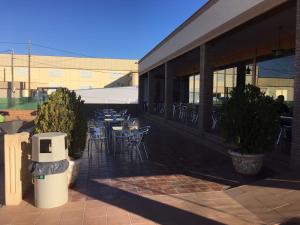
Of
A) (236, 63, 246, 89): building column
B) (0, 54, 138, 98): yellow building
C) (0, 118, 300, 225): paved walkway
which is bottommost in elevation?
(0, 118, 300, 225): paved walkway

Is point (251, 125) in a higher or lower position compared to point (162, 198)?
higher

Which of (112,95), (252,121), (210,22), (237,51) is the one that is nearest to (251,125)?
(252,121)

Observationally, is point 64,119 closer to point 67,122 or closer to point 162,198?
point 67,122

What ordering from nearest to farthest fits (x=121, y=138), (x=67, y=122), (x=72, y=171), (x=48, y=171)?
(x=48, y=171) < (x=72, y=171) < (x=67, y=122) < (x=121, y=138)

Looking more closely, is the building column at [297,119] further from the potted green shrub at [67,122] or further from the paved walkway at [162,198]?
the potted green shrub at [67,122]

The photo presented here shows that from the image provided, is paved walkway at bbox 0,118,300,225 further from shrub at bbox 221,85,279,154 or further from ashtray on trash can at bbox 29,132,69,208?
shrub at bbox 221,85,279,154

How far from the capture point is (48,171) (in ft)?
15.7

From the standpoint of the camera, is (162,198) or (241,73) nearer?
(162,198)

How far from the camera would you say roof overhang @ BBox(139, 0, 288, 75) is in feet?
24.6

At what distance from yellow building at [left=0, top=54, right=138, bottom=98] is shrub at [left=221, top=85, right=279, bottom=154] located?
148ft

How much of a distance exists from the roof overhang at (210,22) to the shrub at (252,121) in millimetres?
1849

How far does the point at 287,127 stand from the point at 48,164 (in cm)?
601

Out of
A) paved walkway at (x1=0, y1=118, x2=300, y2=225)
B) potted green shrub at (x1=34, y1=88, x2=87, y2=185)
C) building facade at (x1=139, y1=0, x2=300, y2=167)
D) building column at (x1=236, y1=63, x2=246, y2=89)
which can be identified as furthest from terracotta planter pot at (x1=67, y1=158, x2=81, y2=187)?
building column at (x1=236, y1=63, x2=246, y2=89)

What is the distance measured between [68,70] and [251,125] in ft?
171
